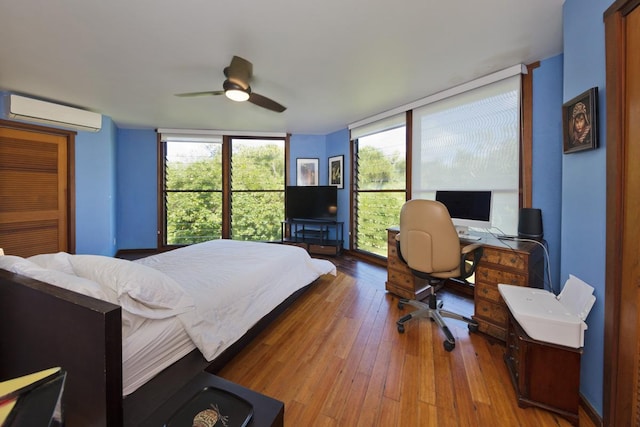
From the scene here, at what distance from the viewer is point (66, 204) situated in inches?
146

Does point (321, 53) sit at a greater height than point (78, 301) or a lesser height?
greater

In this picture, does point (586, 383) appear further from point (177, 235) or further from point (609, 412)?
point (177, 235)

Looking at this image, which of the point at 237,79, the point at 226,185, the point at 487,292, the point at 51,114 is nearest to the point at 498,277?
the point at 487,292

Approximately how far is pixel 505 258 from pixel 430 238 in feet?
1.99

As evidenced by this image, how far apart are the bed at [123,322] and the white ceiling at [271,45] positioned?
172 centimetres

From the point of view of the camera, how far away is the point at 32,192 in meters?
3.37

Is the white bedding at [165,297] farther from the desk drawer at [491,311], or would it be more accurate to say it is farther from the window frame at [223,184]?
the window frame at [223,184]

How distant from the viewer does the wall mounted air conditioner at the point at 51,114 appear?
296cm

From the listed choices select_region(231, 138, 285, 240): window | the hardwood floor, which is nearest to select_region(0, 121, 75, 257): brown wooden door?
select_region(231, 138, 285, 240): window

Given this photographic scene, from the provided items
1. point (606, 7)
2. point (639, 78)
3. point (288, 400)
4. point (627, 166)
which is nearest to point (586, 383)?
point (627, 166)

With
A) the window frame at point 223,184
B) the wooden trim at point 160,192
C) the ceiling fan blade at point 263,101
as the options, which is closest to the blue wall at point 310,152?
the window frame at point 223,184

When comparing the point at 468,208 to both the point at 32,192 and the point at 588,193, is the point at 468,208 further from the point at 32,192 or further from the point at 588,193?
the point at 32,192

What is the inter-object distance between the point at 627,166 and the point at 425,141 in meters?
2.25

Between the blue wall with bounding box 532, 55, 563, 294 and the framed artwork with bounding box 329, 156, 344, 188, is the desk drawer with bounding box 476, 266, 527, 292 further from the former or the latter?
the framed artwork with bounding box 329, 156, 344, 188
